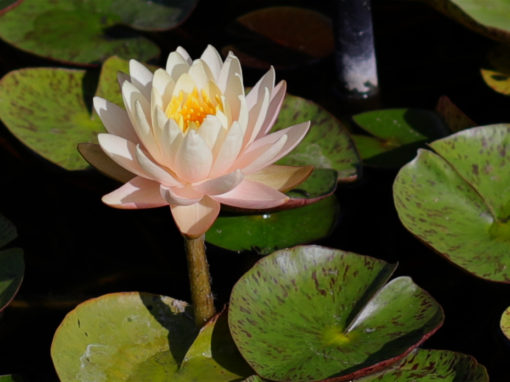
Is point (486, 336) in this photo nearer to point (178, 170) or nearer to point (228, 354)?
point (228, 354)

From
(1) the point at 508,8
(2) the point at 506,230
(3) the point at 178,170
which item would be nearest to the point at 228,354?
(3) the point at 178,170

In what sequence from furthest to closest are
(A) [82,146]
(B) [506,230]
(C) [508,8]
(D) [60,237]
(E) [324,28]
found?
(E) [324,28], (D) [60,237], (C) [508,8], (B) [506,230], (A) [82,146]

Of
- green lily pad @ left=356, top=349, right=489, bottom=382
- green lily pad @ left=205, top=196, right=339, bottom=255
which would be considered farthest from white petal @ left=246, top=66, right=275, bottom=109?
green lily pad @ left=356, top=349, right=489, bottom=382

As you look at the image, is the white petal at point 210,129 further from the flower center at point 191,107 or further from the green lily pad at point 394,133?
the green lily pad at point 394,133

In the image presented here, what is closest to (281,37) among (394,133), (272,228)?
(394,133)

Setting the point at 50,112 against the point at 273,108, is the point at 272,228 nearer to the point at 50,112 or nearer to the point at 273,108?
the point at 273,108

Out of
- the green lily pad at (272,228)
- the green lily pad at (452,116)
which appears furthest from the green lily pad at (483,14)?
the green lily pad at (272,228)
